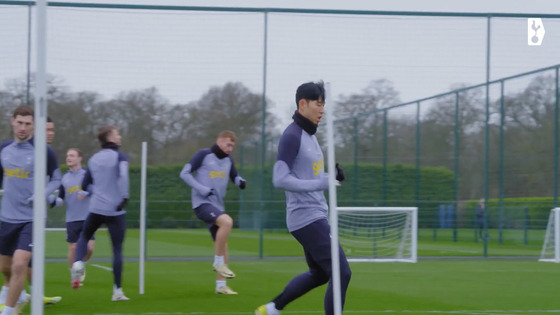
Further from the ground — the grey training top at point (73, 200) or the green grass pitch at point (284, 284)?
the grey training top at point (73, 200)

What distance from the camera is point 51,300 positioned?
32.3 feet

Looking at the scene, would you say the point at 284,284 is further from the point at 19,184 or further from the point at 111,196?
the point at 19,184

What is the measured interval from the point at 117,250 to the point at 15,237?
224 centimetres

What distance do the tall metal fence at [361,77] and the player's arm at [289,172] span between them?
1179cm

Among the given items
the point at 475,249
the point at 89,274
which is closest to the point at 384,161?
the point at 475,249

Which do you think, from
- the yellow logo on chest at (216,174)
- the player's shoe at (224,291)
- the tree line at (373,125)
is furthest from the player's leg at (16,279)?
the tree line at (373,125)

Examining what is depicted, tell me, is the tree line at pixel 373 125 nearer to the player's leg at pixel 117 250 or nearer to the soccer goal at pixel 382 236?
the soccer goal at pixel 382 236

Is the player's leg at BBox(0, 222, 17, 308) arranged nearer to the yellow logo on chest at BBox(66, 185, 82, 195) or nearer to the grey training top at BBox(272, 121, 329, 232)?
the grey training top at BBox(272, 121, 329, 232)

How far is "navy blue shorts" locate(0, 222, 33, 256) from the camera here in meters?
7.76

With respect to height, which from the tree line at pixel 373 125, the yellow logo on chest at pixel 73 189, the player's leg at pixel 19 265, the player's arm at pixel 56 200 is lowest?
the player's leg at pixel 19 265

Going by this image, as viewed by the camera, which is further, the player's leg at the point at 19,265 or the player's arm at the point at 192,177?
the player's arm at the point at 192,177

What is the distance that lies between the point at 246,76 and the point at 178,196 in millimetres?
3678

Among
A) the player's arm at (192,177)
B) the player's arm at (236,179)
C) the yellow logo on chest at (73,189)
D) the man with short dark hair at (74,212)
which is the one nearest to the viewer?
the player's arm at (192,177)

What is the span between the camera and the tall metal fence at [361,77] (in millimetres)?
17781
